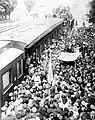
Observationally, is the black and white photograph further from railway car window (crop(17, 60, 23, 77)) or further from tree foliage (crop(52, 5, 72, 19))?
tree foliage (crop(52, 5, 72, 19))

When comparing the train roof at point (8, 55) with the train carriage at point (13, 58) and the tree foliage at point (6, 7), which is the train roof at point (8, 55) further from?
A: the tree foliage at point (6, 7)

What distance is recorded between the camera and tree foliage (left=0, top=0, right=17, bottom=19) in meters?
7.64

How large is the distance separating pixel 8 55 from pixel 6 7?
160 inches

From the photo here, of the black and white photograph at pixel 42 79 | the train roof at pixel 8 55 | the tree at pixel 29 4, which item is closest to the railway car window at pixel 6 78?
the black and white photograph at pixel 42 79

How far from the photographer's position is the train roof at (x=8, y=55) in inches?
165

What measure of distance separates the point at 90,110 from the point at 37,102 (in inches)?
37.8

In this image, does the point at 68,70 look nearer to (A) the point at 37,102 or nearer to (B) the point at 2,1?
(A) the point at 37,102

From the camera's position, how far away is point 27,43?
17.9 ft

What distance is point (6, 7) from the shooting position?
8180 millimetres

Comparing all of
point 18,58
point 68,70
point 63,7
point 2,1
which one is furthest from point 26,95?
point 63,7

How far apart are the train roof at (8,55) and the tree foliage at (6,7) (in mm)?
3002

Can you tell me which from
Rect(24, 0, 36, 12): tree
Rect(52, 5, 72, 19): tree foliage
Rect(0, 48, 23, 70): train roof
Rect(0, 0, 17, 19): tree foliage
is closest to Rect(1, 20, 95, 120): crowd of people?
Rect(0, 48, 23, 70): train roof

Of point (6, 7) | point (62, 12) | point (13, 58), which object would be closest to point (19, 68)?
point (13, 58)

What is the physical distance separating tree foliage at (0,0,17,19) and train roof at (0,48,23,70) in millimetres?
3002
